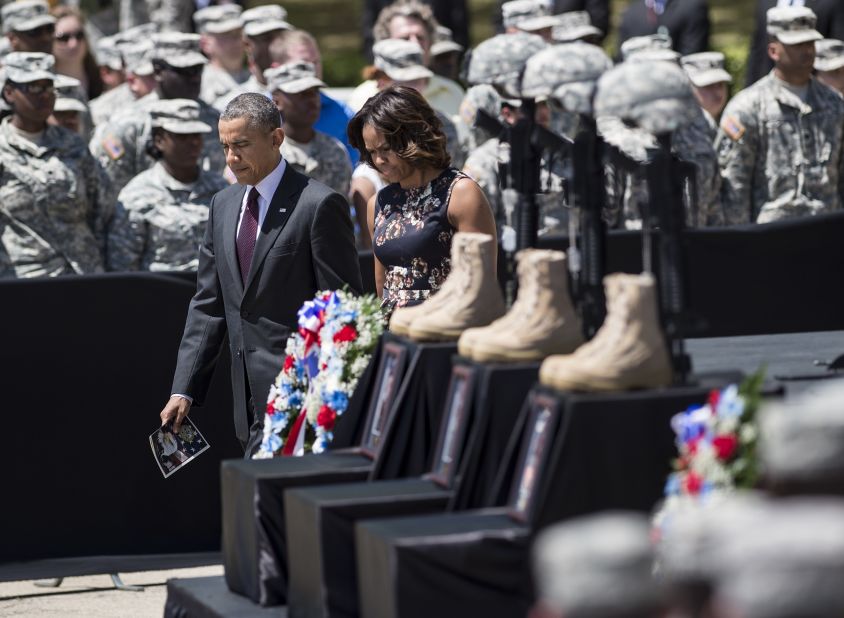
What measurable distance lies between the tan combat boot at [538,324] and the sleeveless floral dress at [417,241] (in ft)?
5.22

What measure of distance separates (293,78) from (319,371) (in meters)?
4.29

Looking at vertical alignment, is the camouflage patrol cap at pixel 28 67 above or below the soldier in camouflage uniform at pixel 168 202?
above

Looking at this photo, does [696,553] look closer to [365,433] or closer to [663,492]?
[663,492]

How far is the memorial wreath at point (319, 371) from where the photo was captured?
18.8 feet

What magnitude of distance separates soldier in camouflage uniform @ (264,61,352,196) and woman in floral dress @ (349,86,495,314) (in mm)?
3134

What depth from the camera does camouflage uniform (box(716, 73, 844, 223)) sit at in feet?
36.5

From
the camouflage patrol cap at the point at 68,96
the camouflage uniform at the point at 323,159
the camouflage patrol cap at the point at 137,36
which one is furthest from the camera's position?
the camouflage patrol cap at the point at 137,36

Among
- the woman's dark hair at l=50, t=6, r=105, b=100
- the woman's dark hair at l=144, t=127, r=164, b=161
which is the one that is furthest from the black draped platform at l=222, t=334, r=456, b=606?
the woman's dark hair at l=50, t=6, r=105, b=100

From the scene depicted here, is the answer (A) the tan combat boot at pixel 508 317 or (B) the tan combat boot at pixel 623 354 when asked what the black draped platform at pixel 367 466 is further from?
(B) the tan combat boot at pixel 623 354

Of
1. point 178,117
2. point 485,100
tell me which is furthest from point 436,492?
point 485,100

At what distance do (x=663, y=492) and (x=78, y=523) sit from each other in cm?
448

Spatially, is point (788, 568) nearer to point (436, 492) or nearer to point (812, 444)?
point (812, 444)

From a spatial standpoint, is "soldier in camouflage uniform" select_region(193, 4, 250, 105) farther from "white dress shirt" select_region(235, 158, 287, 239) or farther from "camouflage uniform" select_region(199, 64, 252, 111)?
"white dress shirt" select_region(235, 158, 287, 239)

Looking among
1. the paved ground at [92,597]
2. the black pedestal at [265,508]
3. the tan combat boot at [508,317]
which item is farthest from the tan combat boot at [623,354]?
the paved ground at [92,597]
